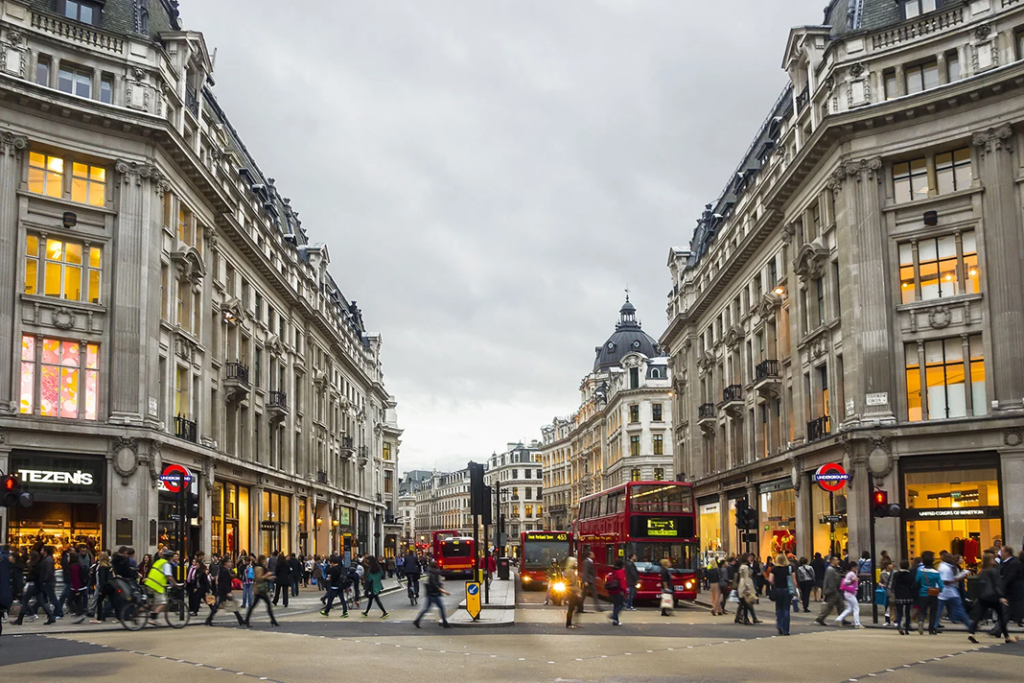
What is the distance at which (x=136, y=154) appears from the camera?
124ft

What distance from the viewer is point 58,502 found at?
3500 centimetres

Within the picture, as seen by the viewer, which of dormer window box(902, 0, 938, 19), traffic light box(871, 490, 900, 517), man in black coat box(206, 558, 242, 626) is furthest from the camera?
dormer window box(902, 0, 938, 19)

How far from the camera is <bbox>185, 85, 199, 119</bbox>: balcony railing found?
43312mm

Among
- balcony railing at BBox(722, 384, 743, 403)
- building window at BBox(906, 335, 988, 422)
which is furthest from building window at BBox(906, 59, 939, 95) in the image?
balcony railing at BBox(722, 384, 743, 403)

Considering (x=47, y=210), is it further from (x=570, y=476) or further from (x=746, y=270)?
(x=570, y=476)

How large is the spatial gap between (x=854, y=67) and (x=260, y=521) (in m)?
34.2

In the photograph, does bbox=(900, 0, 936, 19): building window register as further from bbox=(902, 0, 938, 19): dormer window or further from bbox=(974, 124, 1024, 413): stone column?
bbox=(974, 124, 1024, 413): stone column

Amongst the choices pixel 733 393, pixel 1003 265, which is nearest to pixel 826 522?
pixel 1003 265

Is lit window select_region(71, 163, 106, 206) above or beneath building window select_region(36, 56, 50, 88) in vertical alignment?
beneath

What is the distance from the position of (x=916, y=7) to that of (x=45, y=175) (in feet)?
99.1

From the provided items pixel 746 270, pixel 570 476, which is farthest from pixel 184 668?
pixel 570 476

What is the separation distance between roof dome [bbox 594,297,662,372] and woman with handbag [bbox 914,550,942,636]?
96796 mm

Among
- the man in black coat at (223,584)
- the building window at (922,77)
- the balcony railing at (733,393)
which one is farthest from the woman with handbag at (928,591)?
the balcony railing at (733,393)

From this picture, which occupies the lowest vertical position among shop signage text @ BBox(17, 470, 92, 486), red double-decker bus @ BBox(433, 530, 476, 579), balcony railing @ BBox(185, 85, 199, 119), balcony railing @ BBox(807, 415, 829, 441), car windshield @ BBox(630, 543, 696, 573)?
red double-decker bus @ BBox(433, 530, 476, 579)
